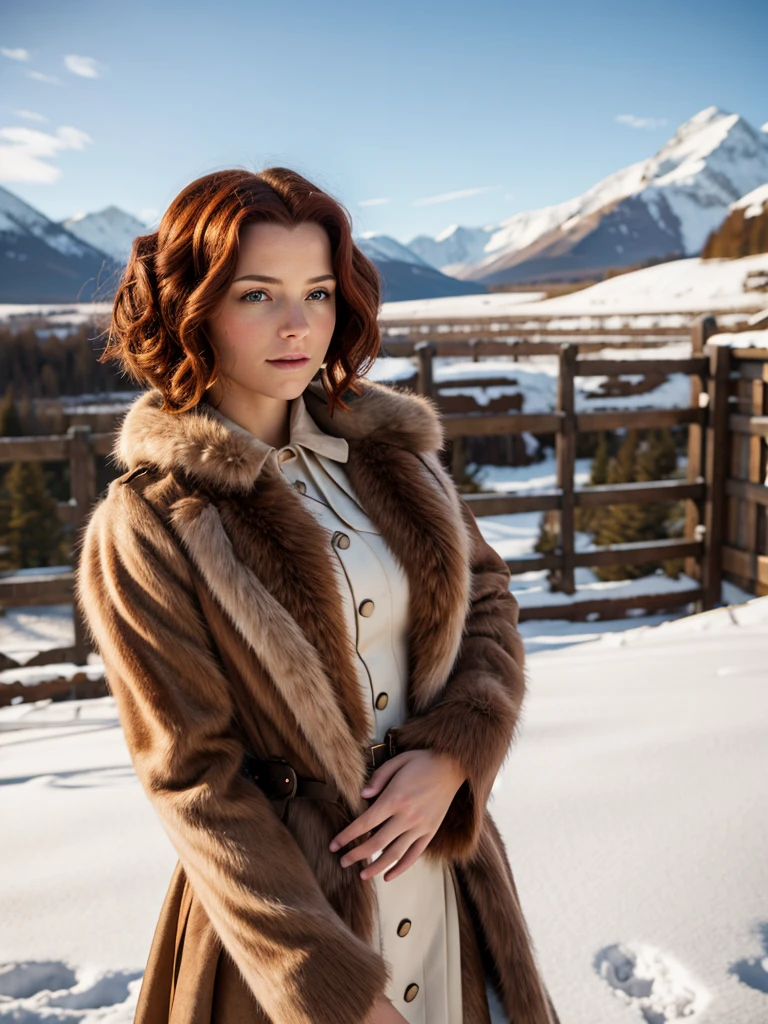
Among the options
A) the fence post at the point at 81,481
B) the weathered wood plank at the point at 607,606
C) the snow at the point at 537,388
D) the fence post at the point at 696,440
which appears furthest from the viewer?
the snow at the point at 537,388

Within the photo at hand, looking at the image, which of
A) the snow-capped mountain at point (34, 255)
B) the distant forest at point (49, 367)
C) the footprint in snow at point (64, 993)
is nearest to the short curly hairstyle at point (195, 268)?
the footprint in snow at point (64, 993)

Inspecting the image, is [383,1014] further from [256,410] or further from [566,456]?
[566,456]

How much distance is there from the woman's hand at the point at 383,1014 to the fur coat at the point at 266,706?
0.05 meters

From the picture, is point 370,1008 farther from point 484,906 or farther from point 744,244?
point 744,244

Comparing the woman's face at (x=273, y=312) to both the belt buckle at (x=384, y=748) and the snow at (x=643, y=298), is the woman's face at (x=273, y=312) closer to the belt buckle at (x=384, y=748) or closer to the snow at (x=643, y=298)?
the belt buckle at (x=384, y=748)

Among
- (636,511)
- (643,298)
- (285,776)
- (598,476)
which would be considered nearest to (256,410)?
(285,776)

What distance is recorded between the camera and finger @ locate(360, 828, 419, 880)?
3.25ft

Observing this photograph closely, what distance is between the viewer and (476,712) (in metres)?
1.12

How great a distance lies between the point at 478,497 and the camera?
4.95 metres

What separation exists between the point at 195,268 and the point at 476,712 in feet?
2.28

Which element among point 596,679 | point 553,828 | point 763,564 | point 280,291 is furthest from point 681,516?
point 280,291

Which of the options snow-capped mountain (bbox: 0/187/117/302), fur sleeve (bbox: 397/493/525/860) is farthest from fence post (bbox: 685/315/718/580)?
snow-capped mountain (bbox: 0/187/117/302)

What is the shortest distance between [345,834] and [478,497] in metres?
4.04

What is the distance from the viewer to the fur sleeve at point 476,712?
3.59ft
